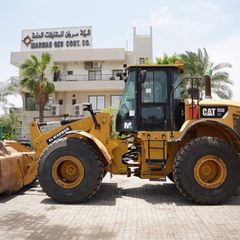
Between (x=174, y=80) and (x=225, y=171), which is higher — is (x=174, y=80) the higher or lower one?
the higher one

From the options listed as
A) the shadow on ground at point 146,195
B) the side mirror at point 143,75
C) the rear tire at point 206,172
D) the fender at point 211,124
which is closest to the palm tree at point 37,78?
the shadow on ground at point 146,195

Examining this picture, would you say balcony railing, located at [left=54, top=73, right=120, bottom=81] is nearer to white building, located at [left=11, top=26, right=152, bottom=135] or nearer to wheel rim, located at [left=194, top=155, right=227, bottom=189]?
white building, located at [left=11, top=26, right=152, bottom=135]

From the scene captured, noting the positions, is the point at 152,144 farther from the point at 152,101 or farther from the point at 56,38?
the point at 56,38

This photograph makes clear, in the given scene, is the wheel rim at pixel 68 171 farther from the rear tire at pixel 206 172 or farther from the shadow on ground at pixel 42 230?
the rear tire at pixel 206 172

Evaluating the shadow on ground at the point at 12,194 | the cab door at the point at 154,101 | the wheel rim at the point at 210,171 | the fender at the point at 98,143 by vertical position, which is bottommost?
the shadow on ground at the point at 12,194

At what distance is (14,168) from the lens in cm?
905

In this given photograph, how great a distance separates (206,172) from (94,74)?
101 ft

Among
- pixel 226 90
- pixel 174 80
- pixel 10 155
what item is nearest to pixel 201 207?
pixel 174 80

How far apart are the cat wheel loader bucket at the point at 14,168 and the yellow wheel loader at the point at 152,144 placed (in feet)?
1.61

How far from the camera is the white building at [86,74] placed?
37125 millimetres

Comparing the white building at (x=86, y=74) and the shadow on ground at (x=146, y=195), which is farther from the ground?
the white building at (x=86, y=74)

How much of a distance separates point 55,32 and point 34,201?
113 feet

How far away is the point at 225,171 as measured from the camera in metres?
8.36

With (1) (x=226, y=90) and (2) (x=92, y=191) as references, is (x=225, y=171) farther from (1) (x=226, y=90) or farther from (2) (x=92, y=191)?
(1) (x=226, y=90)
